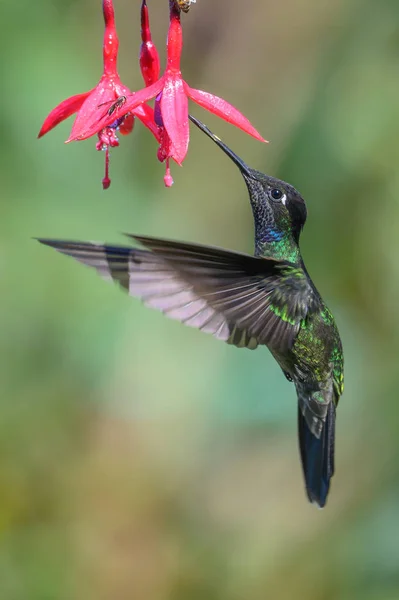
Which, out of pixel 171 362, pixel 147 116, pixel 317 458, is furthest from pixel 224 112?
pixel 171 362

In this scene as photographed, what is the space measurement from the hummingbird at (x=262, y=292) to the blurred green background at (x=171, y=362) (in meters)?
1.00

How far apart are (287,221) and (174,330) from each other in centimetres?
163

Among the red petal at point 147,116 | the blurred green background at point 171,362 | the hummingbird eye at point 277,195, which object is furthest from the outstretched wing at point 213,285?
the blurred green background at point 171,362

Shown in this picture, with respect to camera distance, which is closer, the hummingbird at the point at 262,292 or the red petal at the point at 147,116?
the hummingbird at the point at 262,292

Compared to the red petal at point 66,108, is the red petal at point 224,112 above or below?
above

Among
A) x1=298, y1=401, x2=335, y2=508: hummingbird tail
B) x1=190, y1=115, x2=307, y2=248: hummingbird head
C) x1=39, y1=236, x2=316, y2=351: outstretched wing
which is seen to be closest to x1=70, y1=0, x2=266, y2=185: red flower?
x1=39, y1=236, x2=316, y2=351: outstretched wing

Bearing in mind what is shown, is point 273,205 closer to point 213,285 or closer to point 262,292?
point 262,292

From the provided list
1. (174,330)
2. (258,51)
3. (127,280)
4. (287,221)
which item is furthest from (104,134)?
(258,51)

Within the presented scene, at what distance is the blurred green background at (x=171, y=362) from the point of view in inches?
118

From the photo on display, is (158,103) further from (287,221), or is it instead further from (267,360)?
(267,360)

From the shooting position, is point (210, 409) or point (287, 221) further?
point (210, 409)

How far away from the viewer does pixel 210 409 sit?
3189 millimetres

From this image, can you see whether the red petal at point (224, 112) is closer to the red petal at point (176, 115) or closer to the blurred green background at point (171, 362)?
the red petal at point (176, 115)

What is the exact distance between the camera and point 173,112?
140 centimetres
